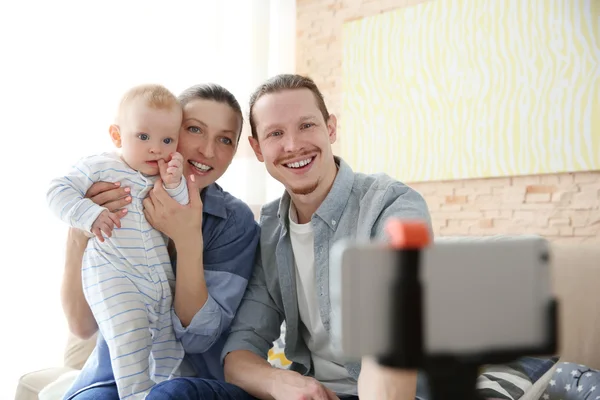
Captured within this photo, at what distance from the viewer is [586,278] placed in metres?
2.26

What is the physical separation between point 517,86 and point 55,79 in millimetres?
2716

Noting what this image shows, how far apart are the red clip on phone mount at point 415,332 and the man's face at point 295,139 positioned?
1233 mm

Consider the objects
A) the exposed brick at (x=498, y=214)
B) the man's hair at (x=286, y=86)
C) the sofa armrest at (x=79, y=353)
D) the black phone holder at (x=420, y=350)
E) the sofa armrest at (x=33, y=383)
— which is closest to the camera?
the black phone holder at (x=420, y=350)

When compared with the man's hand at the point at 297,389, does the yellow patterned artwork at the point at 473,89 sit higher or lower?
higher

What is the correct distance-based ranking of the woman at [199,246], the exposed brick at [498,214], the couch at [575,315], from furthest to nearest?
the exposed brick at [498,214], the couch at [575,315], the woman at [199,246]

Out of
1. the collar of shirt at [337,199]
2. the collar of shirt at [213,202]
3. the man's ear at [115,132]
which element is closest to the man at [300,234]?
the collar of shirt at [337,199]

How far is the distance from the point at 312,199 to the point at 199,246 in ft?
1.10

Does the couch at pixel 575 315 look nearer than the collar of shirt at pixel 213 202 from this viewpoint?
No

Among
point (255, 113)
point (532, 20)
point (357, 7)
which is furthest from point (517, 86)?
point (255, 113)

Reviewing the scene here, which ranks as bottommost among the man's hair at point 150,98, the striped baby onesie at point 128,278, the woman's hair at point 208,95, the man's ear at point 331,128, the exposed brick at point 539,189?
the striped baby onesie at point 128,278

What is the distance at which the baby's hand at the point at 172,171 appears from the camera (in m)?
1.55

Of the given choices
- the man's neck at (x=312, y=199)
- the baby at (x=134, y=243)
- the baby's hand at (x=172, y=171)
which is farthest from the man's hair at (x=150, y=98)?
the man's neck at (x=312, y=199)

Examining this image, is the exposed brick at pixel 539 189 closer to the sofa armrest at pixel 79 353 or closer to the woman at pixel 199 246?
the woman at pixel 199 246

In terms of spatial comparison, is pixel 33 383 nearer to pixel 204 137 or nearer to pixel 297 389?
pixel 204 137
